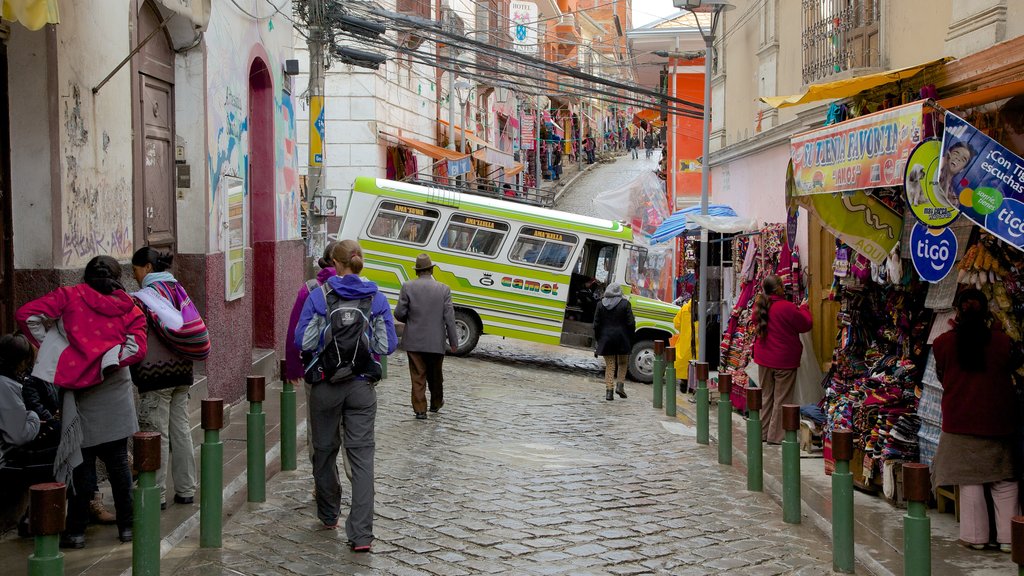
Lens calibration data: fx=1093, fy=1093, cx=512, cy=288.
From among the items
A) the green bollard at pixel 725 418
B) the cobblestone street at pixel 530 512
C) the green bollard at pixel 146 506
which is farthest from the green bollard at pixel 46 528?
the green bollard at pixel 725 418

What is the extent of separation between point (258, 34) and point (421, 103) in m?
17.8

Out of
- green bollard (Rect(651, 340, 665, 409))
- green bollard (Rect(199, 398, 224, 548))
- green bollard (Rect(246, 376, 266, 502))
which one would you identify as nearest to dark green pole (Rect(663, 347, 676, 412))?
green bollard (Rect(651, 340, 665, 409))

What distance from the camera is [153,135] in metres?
10.5

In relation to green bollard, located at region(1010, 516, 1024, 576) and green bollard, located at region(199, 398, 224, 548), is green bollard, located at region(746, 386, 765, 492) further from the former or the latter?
green bollard, located at region(1010, 516, 1024, 576)

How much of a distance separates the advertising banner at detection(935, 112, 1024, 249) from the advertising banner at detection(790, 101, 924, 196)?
73cm

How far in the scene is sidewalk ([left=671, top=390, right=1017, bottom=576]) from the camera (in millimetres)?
6797

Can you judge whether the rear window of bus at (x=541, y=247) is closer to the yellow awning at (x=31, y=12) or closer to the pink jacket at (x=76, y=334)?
the pink jacket at (x=76, y=334)

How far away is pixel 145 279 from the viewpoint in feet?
24.7

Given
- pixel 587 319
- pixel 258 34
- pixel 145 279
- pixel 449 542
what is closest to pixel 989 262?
pixel 449 542

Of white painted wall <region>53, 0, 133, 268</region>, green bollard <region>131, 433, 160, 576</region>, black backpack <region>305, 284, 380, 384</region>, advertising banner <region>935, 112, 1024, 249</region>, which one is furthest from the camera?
white painted wall <region>53, 0, 133, 268</region>

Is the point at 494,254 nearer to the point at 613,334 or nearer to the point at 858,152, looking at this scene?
the point at 613,334

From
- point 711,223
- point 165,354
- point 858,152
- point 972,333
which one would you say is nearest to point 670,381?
point 711,223

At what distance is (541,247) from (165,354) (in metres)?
12.4

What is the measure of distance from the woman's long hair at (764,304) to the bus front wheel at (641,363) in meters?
7.23
